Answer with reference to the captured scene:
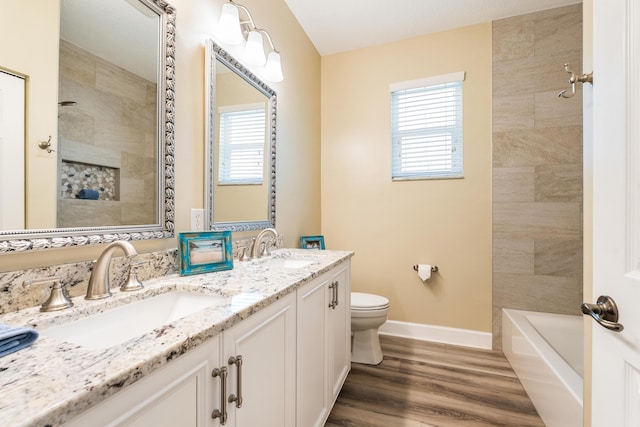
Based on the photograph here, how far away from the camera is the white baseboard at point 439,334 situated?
2.37 m

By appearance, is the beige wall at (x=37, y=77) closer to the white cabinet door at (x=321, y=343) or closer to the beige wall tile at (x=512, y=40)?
the white cabinet door at (x=321, y=343)

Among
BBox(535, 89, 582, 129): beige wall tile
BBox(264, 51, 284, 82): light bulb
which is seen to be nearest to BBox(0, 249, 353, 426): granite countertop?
BBox(264, 51, 284, 82): light bulb

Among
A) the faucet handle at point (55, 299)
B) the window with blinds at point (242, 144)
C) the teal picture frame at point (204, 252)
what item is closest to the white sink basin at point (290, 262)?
the teal picture frame at point (204, 252)

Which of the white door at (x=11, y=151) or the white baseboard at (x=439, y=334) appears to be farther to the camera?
the white baseboard at (x=439, y=334)

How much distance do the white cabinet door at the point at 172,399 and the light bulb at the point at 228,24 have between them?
1383 mm

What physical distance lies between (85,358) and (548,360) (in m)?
2.02

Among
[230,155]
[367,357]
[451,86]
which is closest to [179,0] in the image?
[230,155]

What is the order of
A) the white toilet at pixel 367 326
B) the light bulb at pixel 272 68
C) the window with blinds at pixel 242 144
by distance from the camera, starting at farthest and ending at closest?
the white toilet at pixel 367 326
the light bulb at pixel 272 68
the window with blinds at pixel 242 144

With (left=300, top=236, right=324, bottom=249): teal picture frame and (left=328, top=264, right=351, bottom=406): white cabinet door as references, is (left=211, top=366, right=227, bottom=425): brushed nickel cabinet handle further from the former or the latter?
(left=300, top=236, right=324, bottom=249): teal picture frame

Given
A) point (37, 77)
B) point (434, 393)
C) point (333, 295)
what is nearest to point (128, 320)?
point (37, 77)

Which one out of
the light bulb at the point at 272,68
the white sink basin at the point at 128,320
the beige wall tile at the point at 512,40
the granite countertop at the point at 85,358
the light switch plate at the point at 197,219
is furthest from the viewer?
the beige wall tile at the point at 512,40

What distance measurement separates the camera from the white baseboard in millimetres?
Result: 2373

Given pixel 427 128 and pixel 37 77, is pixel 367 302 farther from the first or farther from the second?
pixel 37 77

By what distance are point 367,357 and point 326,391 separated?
2.58ft
